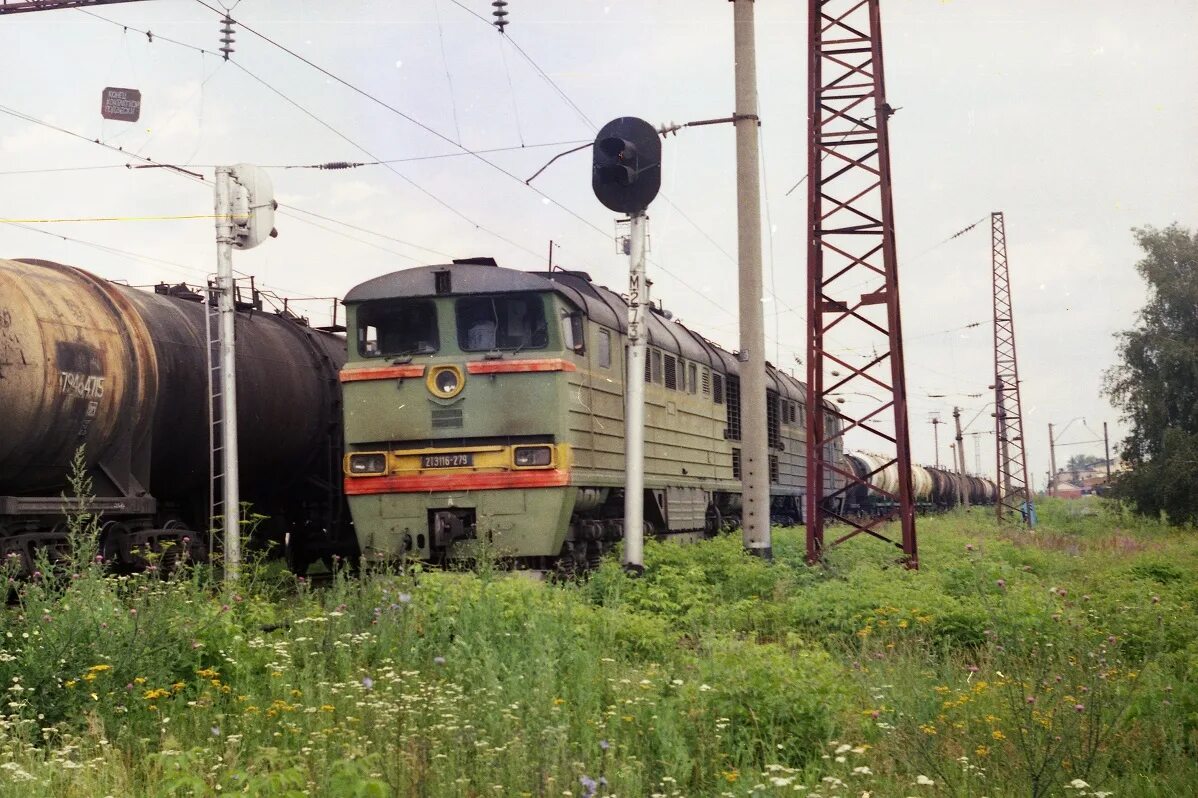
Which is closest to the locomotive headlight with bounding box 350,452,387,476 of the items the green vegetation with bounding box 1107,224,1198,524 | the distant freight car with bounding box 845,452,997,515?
the distant freight car with bounding box 845,452,997,515

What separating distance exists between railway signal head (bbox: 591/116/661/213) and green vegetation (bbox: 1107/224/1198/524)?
30853mm

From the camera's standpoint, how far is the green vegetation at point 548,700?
19.2ft

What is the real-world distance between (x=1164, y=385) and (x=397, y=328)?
3326cm

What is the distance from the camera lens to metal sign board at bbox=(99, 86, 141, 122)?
658 inches

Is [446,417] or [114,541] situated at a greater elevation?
[446,417]

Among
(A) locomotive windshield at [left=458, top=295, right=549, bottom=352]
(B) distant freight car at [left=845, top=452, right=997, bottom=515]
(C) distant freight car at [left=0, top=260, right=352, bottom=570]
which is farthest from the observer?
(B) distant freight car at [left=845, top=452, right=997, bottom=515]

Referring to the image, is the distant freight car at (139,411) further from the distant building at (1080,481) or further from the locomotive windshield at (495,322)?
the distant building at (1080,481)

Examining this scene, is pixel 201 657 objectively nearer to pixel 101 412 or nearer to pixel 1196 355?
pixel 101 412

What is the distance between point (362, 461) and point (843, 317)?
20.3 ft

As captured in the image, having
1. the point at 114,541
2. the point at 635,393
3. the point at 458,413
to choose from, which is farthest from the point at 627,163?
the point at 114,541

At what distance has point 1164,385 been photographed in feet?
134

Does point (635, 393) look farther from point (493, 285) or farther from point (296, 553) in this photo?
point (296, 553)

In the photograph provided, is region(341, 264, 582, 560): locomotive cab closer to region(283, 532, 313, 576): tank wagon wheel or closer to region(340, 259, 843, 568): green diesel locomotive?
region(340, 259, 843, 568): green diesel locomotive

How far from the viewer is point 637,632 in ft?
31.3
